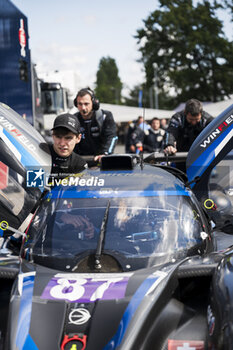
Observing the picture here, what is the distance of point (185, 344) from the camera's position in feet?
10.5

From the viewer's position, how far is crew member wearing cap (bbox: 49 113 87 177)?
5.44 metres

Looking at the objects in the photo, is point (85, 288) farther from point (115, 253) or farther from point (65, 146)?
point (65, 146)

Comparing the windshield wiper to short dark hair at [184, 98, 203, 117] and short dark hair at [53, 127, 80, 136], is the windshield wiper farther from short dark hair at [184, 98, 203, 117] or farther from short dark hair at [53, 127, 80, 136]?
short dark hair at [184, 98, 203, 117]

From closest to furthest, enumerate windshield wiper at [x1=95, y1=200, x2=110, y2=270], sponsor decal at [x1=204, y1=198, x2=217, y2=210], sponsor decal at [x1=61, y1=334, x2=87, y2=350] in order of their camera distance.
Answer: sponsor decal at [x1=61, y1=334, x2=87, y2=350] → windshield wiper at [x1=95, y1=200, x2=110, y2=270] → sponsor decal at [x1=204, y1=198, x2=217, y2=210]

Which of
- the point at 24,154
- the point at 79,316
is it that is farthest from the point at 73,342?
the point at 24,154

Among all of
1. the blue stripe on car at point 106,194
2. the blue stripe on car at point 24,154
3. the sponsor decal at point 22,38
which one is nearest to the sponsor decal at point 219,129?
the blue stripe on car at point 106,194

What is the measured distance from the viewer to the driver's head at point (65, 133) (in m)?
5.43

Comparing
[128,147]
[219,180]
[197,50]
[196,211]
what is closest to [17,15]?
[128,147]

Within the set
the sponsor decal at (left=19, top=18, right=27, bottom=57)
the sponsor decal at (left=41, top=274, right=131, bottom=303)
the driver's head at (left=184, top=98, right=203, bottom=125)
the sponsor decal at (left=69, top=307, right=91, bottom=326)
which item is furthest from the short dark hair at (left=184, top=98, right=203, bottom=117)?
the sponsor decal at (left=19, top=18, right=27, bottom=57)

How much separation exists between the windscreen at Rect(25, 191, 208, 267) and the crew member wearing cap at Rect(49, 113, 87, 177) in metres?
1.06

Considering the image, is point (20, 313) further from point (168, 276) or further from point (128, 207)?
point (128, 207)

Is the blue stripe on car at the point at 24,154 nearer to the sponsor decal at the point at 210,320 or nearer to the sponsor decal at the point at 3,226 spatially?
the sponsor decal at the point at 3,226

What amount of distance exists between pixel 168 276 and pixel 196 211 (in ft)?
3.61

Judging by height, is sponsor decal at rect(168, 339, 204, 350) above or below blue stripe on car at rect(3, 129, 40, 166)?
below
